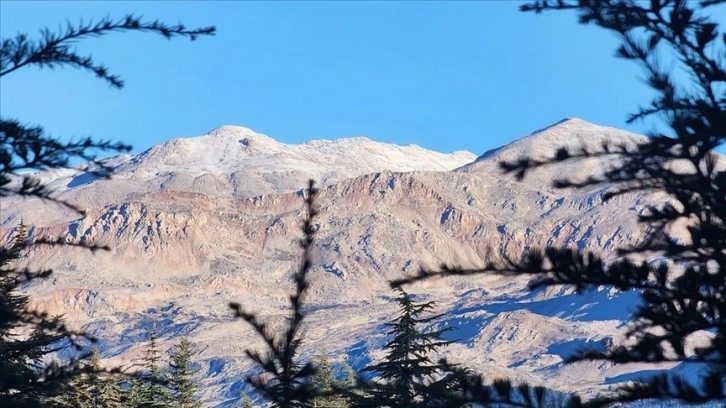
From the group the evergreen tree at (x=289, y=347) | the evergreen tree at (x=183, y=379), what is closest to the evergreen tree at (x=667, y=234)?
the evergreen tree at (x=289, y=347)

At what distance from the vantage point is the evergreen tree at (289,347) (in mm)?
8133

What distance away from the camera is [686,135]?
916 centimetres

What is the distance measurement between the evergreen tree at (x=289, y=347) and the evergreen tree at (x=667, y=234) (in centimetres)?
131

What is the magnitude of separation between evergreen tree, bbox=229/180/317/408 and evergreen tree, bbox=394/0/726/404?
1.31 metres

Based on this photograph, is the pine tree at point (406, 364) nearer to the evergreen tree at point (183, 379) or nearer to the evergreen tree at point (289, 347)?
the evergreen tree at point (289, 347)

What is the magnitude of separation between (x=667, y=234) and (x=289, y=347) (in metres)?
3.75

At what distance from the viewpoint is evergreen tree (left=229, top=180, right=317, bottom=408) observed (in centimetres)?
813

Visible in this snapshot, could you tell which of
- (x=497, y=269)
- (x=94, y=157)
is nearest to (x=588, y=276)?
(x=497, y=269)

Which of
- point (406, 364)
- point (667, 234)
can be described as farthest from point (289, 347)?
point (406, 364)

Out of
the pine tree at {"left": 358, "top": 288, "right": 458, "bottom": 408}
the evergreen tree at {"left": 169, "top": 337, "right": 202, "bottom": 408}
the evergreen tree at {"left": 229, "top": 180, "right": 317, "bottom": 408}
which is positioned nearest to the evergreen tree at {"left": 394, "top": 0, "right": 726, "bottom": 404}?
the evergreen tree at {"left": 229, "top": 180, "right": 317, "bottom": 408}

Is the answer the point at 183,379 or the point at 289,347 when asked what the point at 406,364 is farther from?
the point at 183,379

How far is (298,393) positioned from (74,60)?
5.13 metres

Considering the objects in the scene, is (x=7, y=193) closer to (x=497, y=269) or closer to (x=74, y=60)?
(x=74, y=60)

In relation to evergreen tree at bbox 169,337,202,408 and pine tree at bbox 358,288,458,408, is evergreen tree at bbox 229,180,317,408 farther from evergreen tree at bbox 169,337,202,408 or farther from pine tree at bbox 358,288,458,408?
evergreen tree at bbox 169,337,202,408
